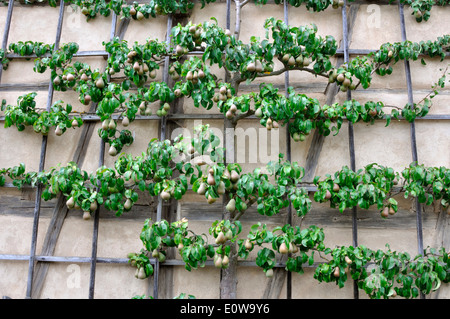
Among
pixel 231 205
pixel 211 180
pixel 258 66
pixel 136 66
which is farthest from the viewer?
pixel 136 66

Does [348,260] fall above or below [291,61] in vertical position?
below

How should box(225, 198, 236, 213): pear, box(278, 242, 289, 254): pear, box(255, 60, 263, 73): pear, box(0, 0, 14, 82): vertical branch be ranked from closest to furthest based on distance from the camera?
1. box(278, 242, 289, 254): pear
2. box(225, 198, 236, 213): pear
3. box(255, 60, 263, 73): pear
4. box(0, 0, 14, 82): vertical branch

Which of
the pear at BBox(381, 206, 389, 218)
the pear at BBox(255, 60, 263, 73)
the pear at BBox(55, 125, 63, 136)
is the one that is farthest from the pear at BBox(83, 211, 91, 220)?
the pear at BBox(381, 206, 389, 218)

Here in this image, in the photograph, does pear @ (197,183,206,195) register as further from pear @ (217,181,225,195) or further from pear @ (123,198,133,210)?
pear @ (123,198,133,210)

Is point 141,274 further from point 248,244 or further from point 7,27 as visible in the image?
point 7,27

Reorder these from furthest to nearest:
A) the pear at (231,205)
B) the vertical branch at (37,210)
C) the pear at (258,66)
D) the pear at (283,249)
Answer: the vertical branch at (37,210)
the pear at (258,66)
the pear at (231,205)
the pear at (283,249)

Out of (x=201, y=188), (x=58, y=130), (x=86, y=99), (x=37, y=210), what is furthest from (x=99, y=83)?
(x=201, y=188)

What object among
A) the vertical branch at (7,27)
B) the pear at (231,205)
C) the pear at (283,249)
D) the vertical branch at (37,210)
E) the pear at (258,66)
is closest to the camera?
the pear at (283,249)

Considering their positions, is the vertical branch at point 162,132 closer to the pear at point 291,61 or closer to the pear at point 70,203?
the pear at point 70,203

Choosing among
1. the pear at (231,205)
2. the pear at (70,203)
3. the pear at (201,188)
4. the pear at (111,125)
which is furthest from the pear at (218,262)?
the pear at (111,125)

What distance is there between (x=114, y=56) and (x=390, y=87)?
5.55ft

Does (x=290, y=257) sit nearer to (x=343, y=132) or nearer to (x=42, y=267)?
(x=343, y=132)

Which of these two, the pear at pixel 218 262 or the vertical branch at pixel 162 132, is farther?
the vertical branch at pixel 162 132

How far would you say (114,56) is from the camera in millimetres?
2682
